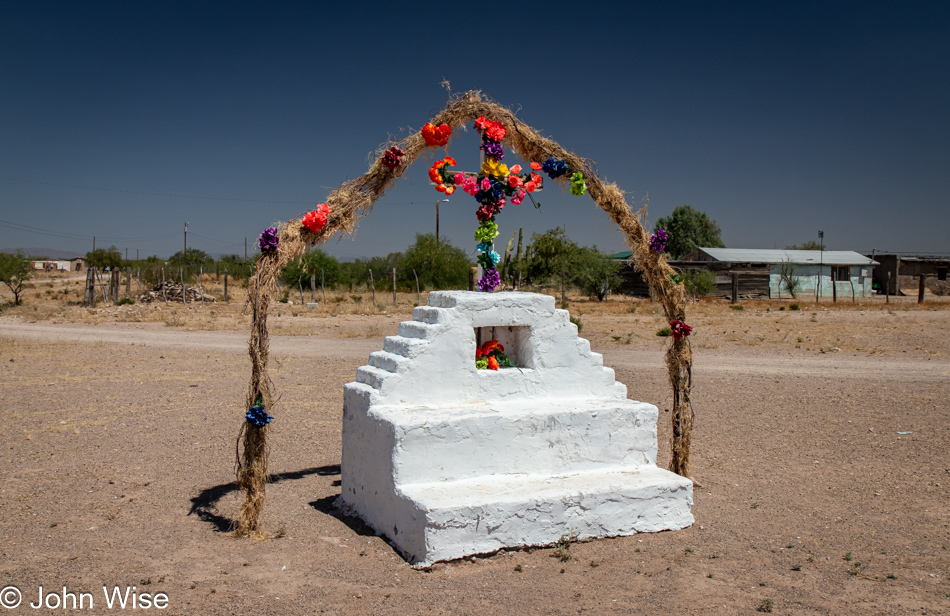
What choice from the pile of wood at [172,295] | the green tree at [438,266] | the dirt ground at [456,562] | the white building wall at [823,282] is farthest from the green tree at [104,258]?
the white building wall at [823,282]

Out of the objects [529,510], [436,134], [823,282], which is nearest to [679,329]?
[529,510]

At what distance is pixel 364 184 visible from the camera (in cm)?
585

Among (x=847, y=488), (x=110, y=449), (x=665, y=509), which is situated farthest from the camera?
(x=110, y=449)

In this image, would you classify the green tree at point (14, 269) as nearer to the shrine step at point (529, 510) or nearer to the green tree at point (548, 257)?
the green tree at point (548, 257)

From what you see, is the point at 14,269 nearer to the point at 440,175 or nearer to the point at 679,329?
the point at 440,175

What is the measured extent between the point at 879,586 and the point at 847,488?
7.68ft

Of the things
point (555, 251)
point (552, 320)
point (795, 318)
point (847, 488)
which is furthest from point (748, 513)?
point (555, 251)

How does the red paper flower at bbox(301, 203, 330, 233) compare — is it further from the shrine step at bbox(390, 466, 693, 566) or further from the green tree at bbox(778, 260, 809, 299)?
the green tree at bbox(778, 260, 809, 299)

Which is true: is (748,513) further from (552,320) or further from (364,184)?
(364,184)

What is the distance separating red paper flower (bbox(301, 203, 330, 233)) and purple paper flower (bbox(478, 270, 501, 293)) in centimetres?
145

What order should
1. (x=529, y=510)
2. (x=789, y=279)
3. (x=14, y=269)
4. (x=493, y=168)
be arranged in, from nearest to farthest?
(x=529, y=510) → (x=493, y=168) → (x=14, y=269) → (x=789, y=279)

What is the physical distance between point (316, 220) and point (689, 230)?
6078 cm

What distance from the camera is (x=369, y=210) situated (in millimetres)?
5887

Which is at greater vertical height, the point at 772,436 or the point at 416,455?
the point at 416,455
